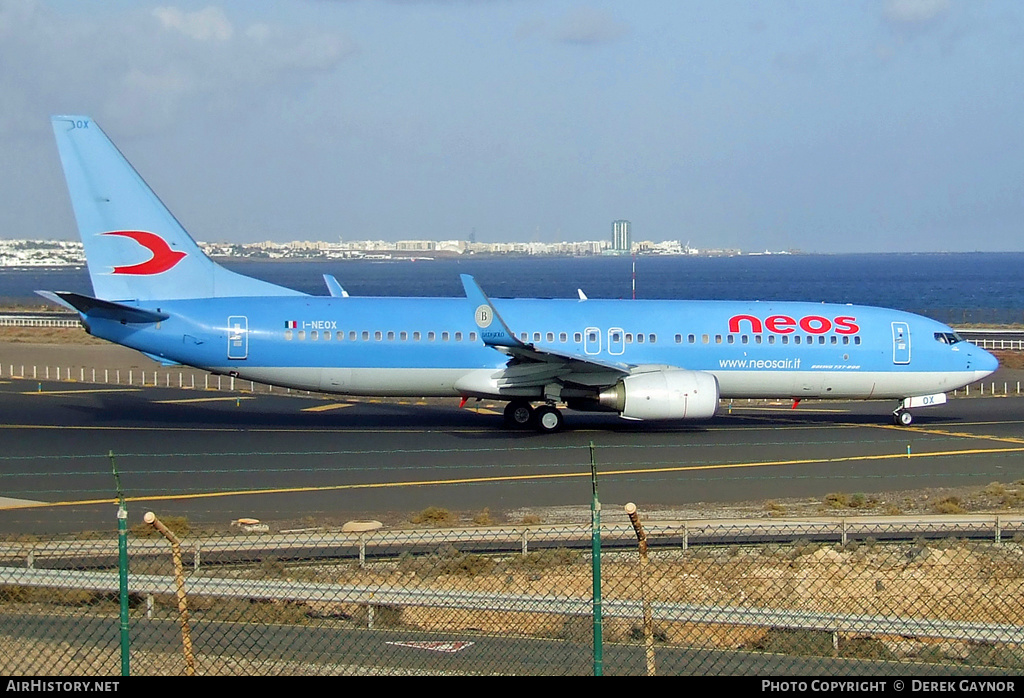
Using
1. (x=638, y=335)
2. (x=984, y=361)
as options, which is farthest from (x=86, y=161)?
(x=984, y=361)

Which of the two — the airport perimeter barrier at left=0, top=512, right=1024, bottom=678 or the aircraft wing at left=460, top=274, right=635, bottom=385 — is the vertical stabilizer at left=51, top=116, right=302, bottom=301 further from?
the airport perimeter barrier at left=0, top=512, right=1024, bottom=678

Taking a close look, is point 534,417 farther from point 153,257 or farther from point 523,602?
point 523,602

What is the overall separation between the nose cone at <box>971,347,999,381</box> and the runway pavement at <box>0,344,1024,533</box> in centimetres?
146

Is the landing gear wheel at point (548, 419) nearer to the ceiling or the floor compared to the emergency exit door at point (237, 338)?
nearer to the floor

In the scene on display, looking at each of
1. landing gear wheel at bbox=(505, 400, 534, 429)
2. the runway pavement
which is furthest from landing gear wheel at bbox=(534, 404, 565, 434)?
the runway pavement

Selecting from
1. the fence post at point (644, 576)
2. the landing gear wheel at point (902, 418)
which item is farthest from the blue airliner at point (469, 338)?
the fence post at point (644, 576)

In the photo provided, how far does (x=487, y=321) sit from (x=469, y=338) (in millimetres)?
1263

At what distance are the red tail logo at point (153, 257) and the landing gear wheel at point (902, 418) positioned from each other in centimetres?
1957

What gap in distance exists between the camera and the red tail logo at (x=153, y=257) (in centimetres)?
2847

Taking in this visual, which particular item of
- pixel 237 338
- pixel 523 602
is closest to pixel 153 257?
pixel 237 338

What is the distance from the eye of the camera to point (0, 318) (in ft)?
246

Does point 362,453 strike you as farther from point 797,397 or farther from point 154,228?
point 797,397

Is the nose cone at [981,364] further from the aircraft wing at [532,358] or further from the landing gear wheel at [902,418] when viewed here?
the aircraft wing at [532,358]

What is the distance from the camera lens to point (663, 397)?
26750 millimetres
